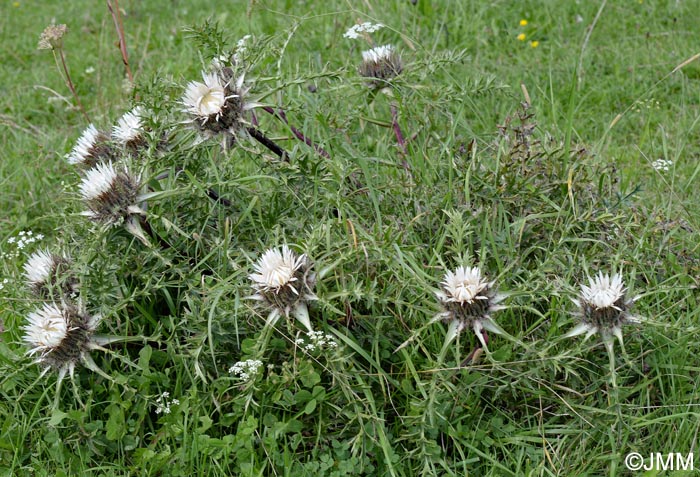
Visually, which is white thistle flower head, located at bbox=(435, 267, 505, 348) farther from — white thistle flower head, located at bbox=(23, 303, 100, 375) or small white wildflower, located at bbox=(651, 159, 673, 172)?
small white wildflower, located at bbox=(651, 159, 673, 172)

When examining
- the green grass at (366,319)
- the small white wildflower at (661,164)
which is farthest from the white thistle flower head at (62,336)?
the small white wildflower at (661,164)

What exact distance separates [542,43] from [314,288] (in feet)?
10.1

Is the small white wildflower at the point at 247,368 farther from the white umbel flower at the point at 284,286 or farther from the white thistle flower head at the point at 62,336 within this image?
the white thistle flower head at the point at 62,336

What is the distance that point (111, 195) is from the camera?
2.22 meters

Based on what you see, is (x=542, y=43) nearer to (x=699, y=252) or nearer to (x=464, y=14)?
(x=464, y=14)

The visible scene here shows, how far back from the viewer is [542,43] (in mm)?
4719

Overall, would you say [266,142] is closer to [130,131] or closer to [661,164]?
[130,131]

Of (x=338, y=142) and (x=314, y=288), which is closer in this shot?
(x=314, y=288)

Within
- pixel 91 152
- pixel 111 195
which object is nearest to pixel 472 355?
pixel 111 195

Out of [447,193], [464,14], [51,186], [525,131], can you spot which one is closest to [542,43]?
[464,14]

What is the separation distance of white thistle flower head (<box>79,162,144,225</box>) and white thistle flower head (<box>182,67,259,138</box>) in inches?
10.4

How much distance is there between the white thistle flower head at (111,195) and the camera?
7.29 ft

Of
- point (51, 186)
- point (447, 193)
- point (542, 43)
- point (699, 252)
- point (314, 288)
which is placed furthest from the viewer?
point (542, 43)

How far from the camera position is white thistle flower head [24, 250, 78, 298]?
8.00ft
